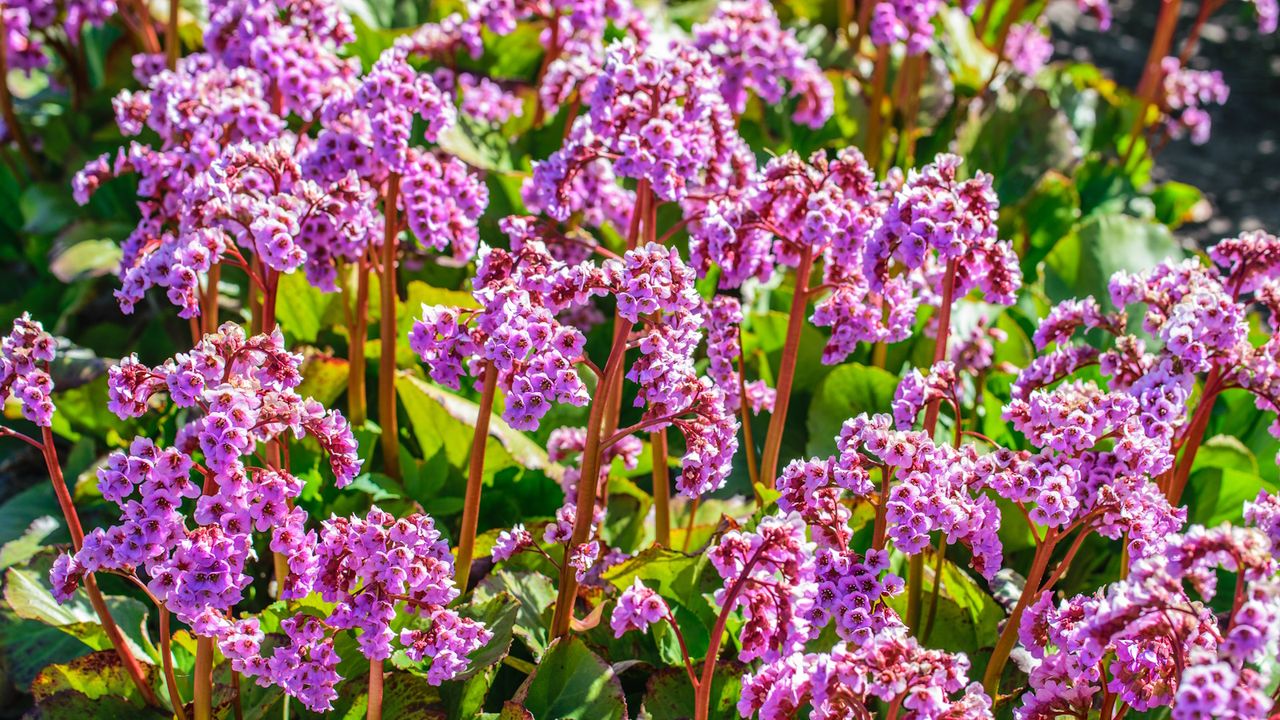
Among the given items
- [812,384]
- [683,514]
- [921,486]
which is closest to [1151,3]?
[812,384]

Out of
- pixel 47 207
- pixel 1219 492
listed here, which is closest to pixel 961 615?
pixel 1219 492

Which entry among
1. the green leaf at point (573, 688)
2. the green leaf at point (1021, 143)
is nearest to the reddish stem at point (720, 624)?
the green leaf at point (573, 688)

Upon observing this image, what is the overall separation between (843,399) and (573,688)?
1.04m

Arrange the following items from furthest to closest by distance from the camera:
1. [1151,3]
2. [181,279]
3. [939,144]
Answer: [1151,3]
[939,144]
[181,279]

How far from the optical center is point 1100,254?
3.28 meters

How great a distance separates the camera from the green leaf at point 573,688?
1.99m

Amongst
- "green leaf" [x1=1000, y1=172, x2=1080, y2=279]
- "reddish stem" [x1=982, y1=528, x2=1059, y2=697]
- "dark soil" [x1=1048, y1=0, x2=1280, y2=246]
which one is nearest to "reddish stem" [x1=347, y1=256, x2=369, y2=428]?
"reddish stem" [x1=982, y1=528, x2=1059, y2=697]

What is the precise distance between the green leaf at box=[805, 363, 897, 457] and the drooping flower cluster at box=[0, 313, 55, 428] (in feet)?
5.10

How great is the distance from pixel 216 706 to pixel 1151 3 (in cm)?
711

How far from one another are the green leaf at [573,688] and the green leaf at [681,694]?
0.31ft

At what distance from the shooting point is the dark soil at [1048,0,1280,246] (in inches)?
217

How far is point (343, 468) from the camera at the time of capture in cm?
173

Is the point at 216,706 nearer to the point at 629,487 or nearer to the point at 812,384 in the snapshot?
the point at 629,487

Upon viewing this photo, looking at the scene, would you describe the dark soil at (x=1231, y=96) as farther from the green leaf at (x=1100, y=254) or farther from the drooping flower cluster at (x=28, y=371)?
the drooping flower cluster at (x=28, y=371)
